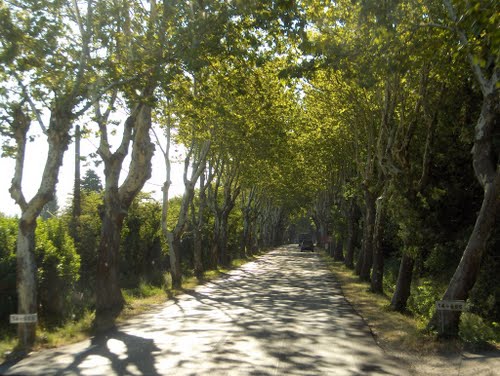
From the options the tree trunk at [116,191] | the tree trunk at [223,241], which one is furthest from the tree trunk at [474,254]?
the tree trunk at [223,241]

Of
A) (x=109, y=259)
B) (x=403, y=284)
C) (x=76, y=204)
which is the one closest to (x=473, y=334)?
(x=403, y=284)

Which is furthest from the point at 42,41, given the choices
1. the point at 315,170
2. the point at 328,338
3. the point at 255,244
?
the point at 255,244

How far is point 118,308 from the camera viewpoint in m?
14.2

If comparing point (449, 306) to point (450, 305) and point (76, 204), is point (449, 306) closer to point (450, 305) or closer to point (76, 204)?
point (450, 305)

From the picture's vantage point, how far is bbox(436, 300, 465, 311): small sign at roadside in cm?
954

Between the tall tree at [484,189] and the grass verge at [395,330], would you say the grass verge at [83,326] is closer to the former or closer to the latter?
the grass verge at [395,330]

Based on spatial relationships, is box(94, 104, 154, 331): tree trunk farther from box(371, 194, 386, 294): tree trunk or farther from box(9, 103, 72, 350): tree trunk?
box(371, 194, 386, 294): tree trunk

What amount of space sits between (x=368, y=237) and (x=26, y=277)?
16.4 m

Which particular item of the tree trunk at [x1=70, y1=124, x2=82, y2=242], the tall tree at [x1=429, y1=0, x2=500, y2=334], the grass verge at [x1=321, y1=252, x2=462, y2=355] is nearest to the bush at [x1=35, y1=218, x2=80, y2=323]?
the tree trunk at [x1=70, y1=124, x2=82, y2=242]

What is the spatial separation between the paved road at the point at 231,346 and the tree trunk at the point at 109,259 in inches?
44.1

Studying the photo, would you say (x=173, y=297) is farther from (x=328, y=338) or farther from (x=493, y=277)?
(x=493, y=277)

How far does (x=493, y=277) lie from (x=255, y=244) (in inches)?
1732

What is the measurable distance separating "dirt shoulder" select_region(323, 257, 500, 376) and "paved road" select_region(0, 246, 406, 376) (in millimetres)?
343

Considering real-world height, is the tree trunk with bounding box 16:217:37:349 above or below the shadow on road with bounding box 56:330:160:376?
above
